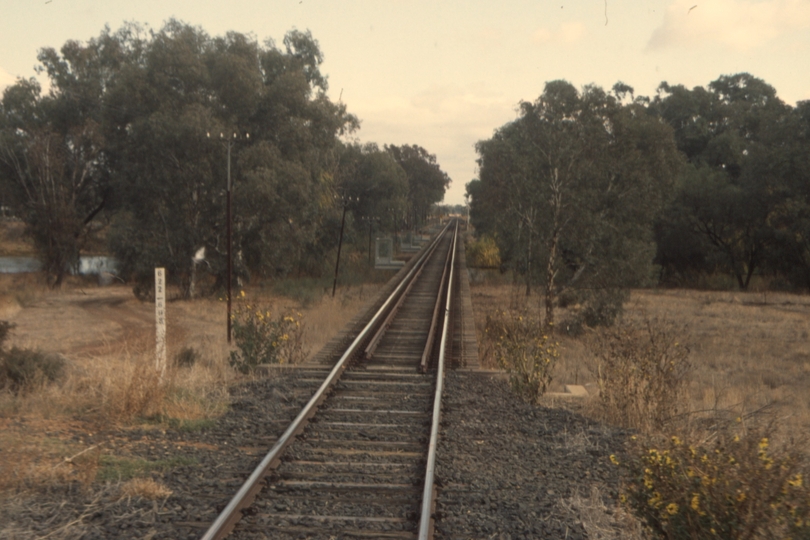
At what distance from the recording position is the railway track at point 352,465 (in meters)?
4.79

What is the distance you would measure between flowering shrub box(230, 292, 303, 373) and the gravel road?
246cm

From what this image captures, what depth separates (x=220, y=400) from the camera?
334 inches

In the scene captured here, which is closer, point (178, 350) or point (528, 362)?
point (528, 362)

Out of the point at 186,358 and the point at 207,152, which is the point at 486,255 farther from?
the point at 186,358

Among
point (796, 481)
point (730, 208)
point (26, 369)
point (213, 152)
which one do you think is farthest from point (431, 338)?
point (730, 208)

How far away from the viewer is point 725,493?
3.99 m

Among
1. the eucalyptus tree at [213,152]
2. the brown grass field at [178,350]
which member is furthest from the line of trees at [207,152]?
the brown grass field at [178,350]

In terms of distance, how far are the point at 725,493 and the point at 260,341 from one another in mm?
8361

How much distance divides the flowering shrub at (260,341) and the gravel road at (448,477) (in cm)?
246

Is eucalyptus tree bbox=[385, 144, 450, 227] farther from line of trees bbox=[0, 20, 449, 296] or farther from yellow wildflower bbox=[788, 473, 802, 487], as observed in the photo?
yellow wildflower bbox=[788, 473, 802, 487]

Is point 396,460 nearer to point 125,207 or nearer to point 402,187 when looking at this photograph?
point 125,207

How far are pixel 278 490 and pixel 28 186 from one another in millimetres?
35216

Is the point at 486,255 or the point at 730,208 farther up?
the point at 730,208

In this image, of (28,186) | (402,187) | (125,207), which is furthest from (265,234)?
(402,187)
